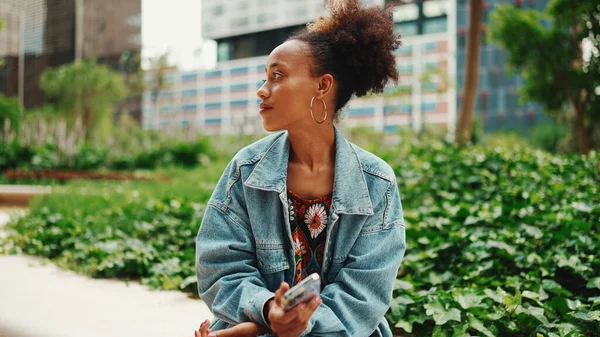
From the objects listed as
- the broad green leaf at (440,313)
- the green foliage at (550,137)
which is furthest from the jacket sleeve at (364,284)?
the green foliage at (550,137)

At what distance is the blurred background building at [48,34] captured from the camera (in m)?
18.8

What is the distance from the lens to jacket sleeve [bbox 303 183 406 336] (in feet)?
5.29

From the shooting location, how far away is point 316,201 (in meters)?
1.84

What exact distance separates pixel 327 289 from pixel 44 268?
10.2 feet

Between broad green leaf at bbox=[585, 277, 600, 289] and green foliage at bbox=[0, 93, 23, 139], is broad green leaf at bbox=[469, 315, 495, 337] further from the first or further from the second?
green foliage at bbox=[0, 93, 23, 139]

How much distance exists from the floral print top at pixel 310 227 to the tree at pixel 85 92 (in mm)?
18985

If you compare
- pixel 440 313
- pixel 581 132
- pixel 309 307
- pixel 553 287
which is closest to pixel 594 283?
pixel 553 287

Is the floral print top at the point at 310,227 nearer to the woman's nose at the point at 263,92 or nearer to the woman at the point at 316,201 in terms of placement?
the woman at the point at 316,201

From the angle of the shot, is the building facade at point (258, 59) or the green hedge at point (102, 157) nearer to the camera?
the green hedge at point (102, 157)

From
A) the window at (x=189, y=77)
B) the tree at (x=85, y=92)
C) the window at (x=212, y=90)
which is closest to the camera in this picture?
the tree at (x=85, y=92)

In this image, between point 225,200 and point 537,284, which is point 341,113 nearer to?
point 225,200

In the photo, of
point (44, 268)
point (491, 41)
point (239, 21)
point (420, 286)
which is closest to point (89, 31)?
point (491, 41)

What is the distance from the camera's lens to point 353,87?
1.91 metres

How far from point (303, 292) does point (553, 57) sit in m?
12.4
